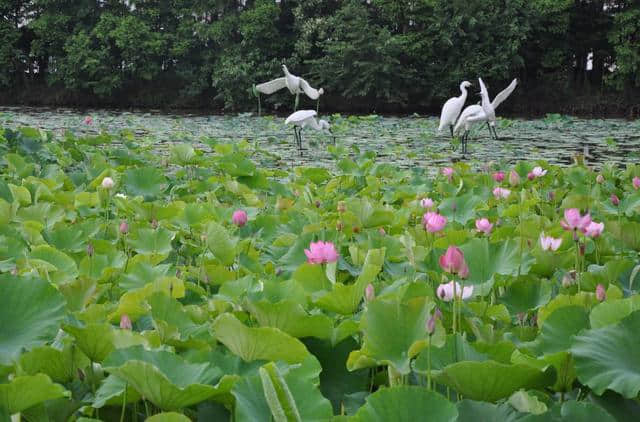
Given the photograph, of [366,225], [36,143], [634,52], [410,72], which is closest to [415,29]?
[410,72]

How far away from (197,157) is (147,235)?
170 cm

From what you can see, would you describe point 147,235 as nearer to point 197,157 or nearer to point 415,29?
point 197,157

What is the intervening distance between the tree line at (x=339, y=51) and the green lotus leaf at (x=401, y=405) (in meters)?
12.9

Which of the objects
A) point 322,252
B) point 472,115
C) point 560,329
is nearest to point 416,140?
point 472,115

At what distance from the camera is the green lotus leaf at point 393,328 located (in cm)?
64

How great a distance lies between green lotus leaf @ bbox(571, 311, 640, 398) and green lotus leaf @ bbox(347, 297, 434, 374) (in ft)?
0.44

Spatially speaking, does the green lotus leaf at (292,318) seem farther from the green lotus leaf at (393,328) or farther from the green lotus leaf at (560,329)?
the green lotus leaf at (560,329)

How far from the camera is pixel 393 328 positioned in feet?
2.15

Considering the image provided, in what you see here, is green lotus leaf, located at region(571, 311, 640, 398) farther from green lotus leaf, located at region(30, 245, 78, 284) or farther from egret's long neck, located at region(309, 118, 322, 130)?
egret's long neck, located at region(309, 118, 322, 130)

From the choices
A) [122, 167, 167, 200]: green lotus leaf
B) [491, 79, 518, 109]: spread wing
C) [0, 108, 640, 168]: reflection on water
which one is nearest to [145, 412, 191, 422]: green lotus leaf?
[122, 167, 167, 200]: green lotus leaf

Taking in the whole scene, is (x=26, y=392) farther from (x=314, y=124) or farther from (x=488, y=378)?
(x=314, y=124)

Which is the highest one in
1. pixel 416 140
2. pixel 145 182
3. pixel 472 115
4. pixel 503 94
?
pixel 503 94

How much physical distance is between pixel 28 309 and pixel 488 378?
1.32 ft

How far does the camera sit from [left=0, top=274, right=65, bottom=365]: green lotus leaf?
24.7 inches
